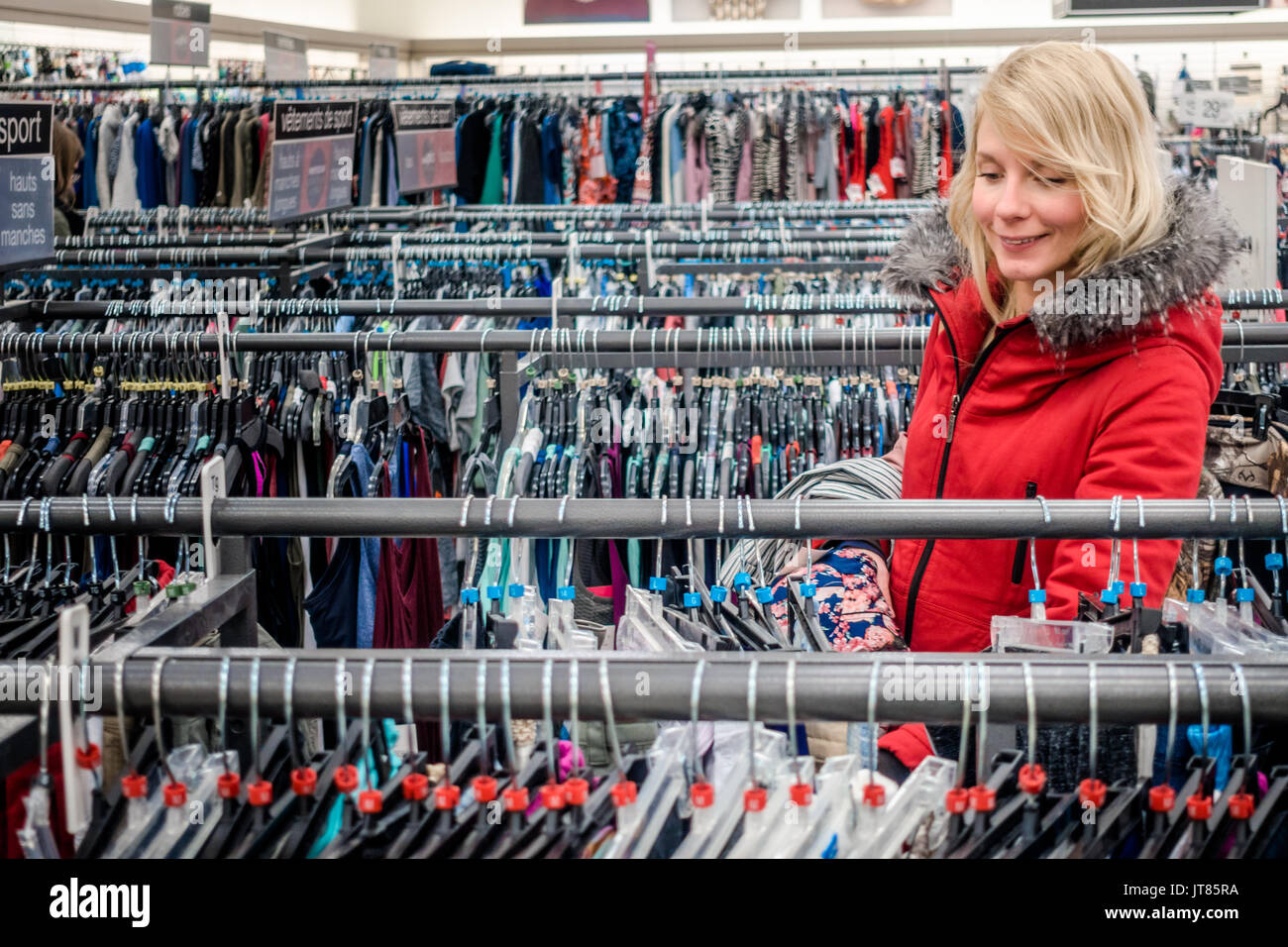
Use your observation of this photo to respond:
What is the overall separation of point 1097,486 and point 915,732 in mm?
431

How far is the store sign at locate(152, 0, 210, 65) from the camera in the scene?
6.68 meters

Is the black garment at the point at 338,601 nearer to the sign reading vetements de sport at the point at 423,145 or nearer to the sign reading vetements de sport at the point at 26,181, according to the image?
the sign reading vetements de sport at the point at 26,181

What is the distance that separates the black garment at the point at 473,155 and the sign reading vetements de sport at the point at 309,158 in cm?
336

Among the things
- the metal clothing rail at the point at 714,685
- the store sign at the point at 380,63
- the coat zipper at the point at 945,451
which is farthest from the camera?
the store sign at the point at 380,63

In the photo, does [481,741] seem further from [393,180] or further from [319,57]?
→ [319,57]

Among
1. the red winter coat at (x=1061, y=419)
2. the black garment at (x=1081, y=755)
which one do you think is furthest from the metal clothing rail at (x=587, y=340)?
the black garment at (x=1081, y=755)

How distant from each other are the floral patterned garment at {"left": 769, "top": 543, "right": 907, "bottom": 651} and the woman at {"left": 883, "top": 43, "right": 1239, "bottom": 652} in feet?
0.20

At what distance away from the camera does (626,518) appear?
1411 mm

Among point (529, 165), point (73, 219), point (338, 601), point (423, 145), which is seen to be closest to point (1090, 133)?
point (338, 601)

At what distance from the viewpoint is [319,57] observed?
503 inches

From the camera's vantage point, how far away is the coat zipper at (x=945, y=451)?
168cm
